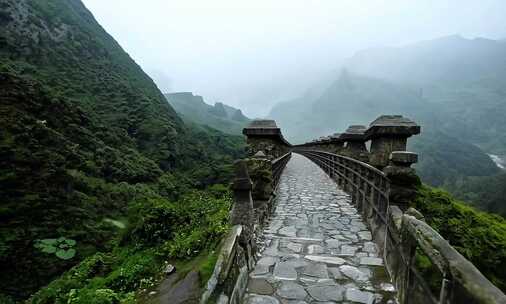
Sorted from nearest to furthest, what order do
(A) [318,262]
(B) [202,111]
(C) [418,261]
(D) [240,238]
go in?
(C) [418,261]
(D) [240,238]
(A) [318,262]
(B) [202,111]

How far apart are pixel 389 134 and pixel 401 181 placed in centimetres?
157

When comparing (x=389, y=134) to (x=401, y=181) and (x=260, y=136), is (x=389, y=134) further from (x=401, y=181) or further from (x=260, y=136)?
(x=260, y=136)

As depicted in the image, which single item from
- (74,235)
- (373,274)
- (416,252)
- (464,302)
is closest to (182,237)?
(373,274)

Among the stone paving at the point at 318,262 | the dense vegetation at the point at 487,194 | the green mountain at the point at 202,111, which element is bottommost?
the dense vegetation at the point at 487,194

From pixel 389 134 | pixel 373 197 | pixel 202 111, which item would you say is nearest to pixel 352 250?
pixel 373 197

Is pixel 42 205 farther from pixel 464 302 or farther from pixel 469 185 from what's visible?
pixel 469 185

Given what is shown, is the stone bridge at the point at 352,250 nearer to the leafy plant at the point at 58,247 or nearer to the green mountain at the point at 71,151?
the green mountain at the point at 71,151

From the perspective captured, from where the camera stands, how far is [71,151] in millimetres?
19047

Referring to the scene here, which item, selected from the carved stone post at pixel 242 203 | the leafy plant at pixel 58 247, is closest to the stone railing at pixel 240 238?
the carved stone post at pixel 242 203

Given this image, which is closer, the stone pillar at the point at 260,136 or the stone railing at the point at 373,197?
the stone railing at the point at 373,197

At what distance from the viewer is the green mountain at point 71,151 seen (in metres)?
9.99

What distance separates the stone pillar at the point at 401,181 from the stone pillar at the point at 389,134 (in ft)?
4.35

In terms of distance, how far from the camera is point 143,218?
6426 mm

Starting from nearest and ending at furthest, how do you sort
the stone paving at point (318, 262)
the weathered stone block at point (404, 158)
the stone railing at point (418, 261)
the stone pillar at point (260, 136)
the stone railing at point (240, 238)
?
1. the stone railing at point (418, 261)
2. the stone railing at point (240, 238)
3. the stone paving at point (318, 262)
4. the weathered stone block at point (404, 158)
5. the stone pillar at point (260, 136)
